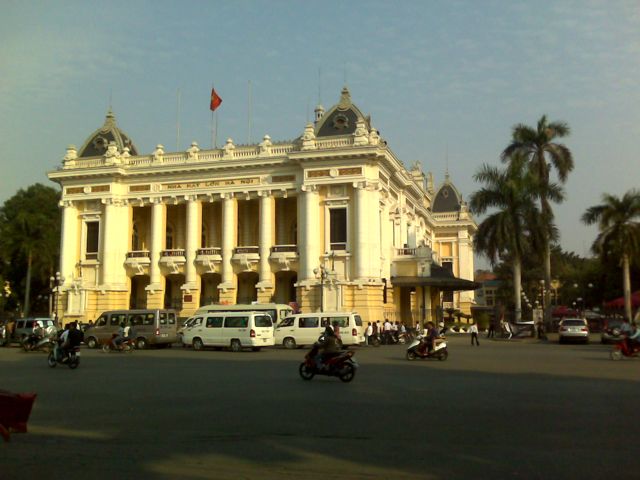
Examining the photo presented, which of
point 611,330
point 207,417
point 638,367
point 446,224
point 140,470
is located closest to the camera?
point 140,470

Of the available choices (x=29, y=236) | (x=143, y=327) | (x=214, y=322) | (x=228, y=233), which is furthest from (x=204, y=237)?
(x=214, y=322)

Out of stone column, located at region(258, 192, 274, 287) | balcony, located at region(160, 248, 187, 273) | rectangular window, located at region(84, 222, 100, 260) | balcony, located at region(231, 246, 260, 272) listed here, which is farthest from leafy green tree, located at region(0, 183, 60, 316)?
stone column, located at region(258, 192, 274, 287)

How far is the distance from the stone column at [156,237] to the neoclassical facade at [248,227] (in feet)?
0.27

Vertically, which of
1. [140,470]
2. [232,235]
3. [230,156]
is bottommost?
[140,470]

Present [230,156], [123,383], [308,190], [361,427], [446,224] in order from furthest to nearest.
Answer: [446,224] → [230,156] → [308,190] → [123,383] → [361,427]

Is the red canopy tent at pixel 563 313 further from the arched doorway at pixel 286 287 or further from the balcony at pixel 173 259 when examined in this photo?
the balcony at pixel 173 259

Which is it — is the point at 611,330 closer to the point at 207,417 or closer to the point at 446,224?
the point at 207,417

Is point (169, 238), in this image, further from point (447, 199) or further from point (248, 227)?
point (447, 199)

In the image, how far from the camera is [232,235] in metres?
50.4

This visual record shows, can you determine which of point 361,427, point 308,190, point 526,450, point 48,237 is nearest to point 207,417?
point 361,427

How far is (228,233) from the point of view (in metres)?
50.3

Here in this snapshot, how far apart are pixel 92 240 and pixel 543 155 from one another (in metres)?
34.6

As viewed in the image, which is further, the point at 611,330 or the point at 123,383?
the point at 611,330

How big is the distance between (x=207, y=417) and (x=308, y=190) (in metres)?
36.5
